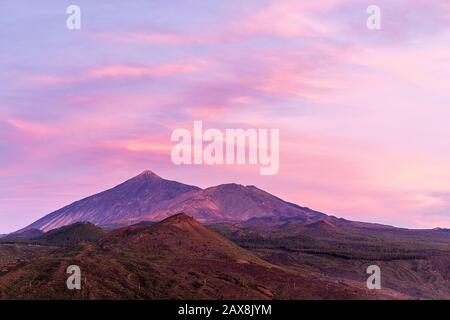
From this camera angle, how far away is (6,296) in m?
135

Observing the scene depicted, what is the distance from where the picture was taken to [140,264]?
16750 cm
